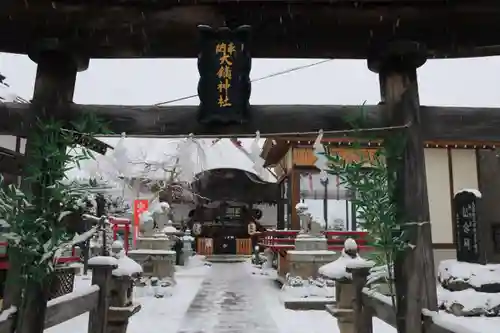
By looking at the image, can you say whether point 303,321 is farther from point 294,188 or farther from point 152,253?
point 294,188

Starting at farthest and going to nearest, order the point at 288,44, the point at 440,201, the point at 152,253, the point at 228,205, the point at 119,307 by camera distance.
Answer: the point at 228,205 < the point at 440,201 < the point at 152,253 < the point at 119,307 < the point at 288,44

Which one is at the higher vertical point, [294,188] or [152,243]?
[294,188]

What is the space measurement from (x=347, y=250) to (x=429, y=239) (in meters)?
4.21

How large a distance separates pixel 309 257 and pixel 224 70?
8.88 meters

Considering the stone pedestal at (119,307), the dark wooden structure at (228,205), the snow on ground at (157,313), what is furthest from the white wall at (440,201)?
the dark wooden structure at (228,205)

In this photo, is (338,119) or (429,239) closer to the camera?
(429,239)

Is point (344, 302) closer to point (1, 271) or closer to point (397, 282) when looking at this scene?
point (397, 282)

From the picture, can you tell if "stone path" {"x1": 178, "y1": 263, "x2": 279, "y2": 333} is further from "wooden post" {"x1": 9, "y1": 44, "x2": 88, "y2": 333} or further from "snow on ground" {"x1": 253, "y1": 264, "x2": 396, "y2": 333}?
"wooden post" {"x1": 9, "y1": 44, "x2": 88, "y2": 333}

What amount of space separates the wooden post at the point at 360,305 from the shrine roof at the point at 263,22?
2.92 meters

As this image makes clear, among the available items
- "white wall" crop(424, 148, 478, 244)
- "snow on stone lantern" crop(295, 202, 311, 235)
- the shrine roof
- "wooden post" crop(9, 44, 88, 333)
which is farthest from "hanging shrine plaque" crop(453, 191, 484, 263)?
"wooden post" crop(9, 44, 88, 333)

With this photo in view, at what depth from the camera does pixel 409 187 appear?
16.2 feet

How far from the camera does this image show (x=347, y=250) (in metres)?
9.05

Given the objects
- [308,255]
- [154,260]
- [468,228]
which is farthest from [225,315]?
[468,228]

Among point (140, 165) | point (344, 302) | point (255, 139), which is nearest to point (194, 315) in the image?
point (344, 302)
